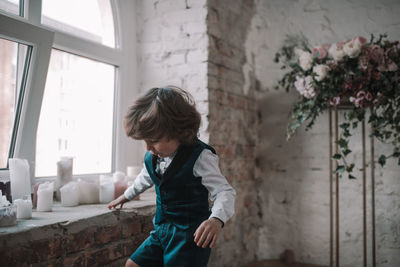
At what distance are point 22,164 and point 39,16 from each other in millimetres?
710

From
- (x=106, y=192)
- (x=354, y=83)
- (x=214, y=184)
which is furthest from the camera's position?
(x=354, y=83)

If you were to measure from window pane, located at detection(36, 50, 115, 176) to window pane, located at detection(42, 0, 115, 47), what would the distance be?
0.15 metres

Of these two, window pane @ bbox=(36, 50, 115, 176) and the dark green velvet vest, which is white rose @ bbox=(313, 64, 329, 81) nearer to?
the dark green velvet vest

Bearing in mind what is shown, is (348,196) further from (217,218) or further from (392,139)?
(217,218)

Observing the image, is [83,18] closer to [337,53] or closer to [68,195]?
[68,195]

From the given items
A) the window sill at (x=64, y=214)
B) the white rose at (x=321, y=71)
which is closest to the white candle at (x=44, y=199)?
the window sill at (x=64, y=214)

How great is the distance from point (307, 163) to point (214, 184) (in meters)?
1.42

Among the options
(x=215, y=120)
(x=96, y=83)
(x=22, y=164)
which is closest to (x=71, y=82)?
(x=96, y=83)

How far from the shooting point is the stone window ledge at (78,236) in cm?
113

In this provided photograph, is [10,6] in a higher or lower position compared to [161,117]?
higher

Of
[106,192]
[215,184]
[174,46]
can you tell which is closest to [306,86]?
[174,46]

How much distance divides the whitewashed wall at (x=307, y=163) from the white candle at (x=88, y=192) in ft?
4.23

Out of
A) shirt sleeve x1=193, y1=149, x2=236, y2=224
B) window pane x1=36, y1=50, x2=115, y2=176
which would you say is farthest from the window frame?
shirt sleeve x1=193, y1=149, x2=236, y2=224

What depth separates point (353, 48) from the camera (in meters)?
1.96
